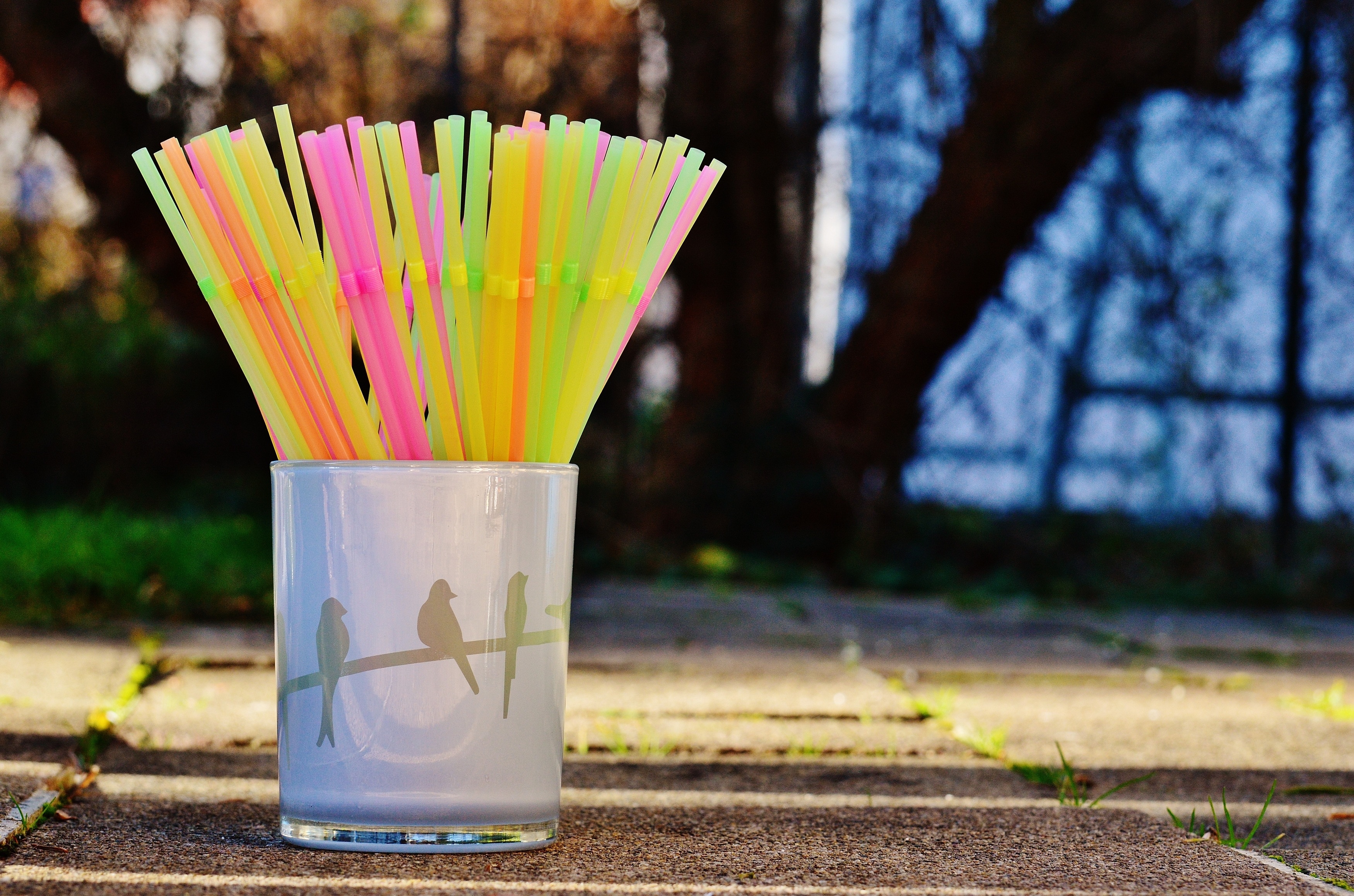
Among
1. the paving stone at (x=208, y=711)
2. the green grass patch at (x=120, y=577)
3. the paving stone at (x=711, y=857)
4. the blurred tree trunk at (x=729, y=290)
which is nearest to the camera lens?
the paving stone at (x=711, y=857)

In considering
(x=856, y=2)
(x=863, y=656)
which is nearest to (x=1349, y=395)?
(x=856, y=2)

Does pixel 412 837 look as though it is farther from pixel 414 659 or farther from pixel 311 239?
pixel 311 239

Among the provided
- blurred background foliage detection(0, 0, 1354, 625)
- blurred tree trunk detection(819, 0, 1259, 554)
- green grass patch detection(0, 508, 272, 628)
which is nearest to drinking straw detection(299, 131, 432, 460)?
green grass patch detection(0, 508, 272, 628)

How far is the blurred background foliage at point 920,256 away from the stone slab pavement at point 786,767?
49.6 inches

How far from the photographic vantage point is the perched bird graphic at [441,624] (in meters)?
0.80

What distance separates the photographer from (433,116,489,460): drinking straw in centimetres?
82

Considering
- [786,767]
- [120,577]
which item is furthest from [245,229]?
[120,577]

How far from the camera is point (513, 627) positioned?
0.82 meters

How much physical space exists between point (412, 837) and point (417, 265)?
38cm

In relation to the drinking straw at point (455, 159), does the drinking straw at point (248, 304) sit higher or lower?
lower

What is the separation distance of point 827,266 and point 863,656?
6.76 ft

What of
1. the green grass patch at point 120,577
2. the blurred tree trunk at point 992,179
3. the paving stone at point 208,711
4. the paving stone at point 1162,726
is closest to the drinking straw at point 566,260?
the paving stone at point 208,711

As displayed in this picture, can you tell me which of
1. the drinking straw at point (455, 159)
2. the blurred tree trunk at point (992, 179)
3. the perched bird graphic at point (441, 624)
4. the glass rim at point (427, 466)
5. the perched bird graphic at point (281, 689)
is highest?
the blurred tree trunk at point (992, 179)

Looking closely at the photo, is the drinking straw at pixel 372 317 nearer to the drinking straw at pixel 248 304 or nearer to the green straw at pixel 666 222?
the drinking straw at pixel 248 304
